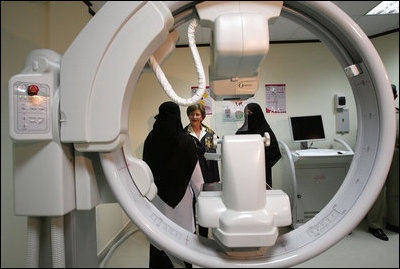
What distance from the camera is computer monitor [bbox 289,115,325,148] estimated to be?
92 cm

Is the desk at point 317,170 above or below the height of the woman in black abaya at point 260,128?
below

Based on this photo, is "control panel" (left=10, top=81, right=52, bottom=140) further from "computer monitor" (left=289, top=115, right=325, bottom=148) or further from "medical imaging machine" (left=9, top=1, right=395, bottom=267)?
"computer monitor" (left=289, top=115, right=325, bottom=148)

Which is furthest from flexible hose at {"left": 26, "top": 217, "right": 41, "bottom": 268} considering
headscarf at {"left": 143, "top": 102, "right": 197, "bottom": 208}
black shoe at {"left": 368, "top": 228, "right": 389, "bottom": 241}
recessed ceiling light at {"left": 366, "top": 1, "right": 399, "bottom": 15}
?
black shoe at {"left": 368, "top": 228, "right": 389, "bottom": 241}

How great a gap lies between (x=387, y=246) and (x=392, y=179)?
1.33ft

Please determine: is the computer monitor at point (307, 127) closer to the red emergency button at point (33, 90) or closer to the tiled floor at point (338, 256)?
the tiled floor at point (338, 256)

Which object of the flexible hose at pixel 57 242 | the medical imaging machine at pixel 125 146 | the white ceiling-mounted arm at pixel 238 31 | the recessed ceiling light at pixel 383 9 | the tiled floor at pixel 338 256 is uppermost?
the recessed ceiling light at pixel 383 9

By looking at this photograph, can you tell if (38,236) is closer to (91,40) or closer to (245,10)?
(91,40)

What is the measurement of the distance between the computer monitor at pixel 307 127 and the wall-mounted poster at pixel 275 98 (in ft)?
0.44

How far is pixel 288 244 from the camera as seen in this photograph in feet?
1.55

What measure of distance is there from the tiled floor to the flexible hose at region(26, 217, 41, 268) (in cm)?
20

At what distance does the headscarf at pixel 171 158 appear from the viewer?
0.80 metres

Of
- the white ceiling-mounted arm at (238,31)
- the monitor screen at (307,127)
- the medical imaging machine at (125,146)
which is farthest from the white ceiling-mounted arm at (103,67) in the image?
the monitor screen at (307,127)

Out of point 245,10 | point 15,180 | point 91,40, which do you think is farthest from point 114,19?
point 15,180

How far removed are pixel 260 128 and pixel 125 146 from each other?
1.60 ft
